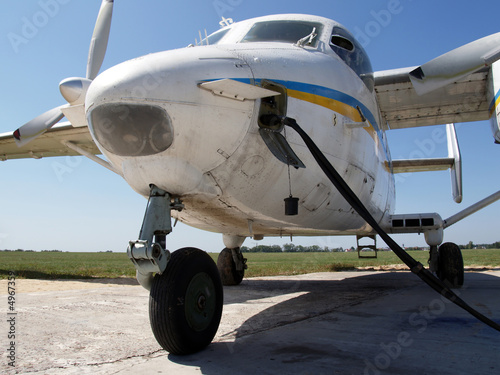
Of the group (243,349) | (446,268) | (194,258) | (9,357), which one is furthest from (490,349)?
(446,268)

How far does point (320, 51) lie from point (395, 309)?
3795mm

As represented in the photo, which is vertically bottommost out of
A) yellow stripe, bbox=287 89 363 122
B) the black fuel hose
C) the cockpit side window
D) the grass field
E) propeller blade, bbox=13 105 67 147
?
the grass field

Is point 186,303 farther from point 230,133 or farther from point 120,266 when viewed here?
point 120,266

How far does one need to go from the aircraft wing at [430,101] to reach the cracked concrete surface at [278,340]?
431 centimetres

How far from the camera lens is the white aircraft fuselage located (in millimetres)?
2984

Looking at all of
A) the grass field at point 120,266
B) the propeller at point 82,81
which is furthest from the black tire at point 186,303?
the grass field at point 120,266

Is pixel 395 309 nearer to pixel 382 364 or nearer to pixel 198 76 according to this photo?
pixel 382 364

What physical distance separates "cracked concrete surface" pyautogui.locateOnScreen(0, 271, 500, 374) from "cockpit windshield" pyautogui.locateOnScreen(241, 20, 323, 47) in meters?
3.33

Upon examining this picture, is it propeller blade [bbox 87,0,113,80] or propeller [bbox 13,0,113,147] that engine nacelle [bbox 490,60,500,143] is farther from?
propeller blade [bbox 87,0,113,80]

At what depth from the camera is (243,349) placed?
10.9 ft

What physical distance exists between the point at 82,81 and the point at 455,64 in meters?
4.52

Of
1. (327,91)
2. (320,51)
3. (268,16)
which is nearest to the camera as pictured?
(327,91)

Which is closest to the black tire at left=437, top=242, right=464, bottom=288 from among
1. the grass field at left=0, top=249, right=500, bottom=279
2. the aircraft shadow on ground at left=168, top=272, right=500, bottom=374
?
the aircraft shadow on ground at left=168, top=272, right=500, bottom=374

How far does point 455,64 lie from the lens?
11.4 ft
